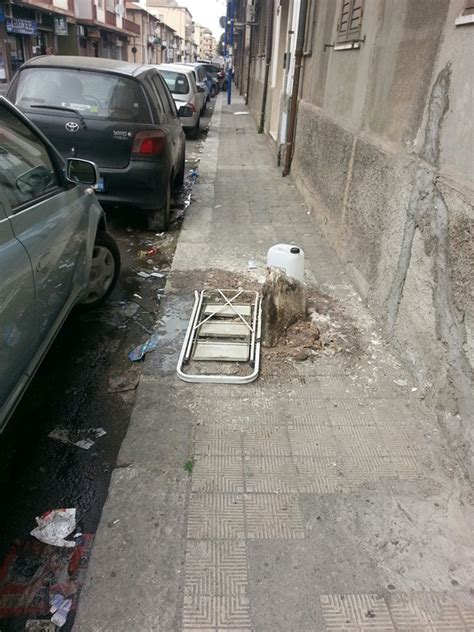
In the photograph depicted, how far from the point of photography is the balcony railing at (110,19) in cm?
3909

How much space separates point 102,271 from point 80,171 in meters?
0.92

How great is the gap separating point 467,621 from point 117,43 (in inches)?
2172

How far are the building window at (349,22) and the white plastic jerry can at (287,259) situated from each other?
8.15ft

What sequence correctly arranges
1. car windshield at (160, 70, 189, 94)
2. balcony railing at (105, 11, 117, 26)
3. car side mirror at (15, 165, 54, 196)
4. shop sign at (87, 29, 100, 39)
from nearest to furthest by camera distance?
car side mirror at (15, 165, 54, 196) → car windshield at (160, 70, 189, 94) → shop sign at (87, 29, 100, 39) → balcony railing at (105, 11, 117, 26)

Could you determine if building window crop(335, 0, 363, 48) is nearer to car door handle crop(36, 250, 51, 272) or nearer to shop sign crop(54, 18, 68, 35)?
car door handle crop(36, 250, 51, 272)

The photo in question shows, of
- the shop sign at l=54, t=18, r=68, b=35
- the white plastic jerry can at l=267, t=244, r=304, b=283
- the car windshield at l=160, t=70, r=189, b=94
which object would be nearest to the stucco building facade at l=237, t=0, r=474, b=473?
the white plastic jerry can at l=267, t=244, r=304, b=283

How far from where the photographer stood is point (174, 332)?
3891mm

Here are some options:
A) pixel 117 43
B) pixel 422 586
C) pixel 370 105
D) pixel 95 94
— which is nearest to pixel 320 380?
pixel 422 586

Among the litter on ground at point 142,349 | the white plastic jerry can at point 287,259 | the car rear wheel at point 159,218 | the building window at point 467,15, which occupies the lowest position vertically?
the litter on ground at point 142,349

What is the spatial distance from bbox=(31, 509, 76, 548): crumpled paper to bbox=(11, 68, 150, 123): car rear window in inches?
167

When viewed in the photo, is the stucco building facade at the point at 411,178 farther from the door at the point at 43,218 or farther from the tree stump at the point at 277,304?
the door at the point at 43,218

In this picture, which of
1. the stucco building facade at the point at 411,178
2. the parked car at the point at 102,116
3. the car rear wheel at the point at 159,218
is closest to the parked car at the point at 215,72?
the car rear wheel at the point at 159,218

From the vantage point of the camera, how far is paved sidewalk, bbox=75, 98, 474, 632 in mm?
1917

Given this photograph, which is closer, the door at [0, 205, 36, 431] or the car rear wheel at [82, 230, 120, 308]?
the door at [0, 205, 36, 431]
